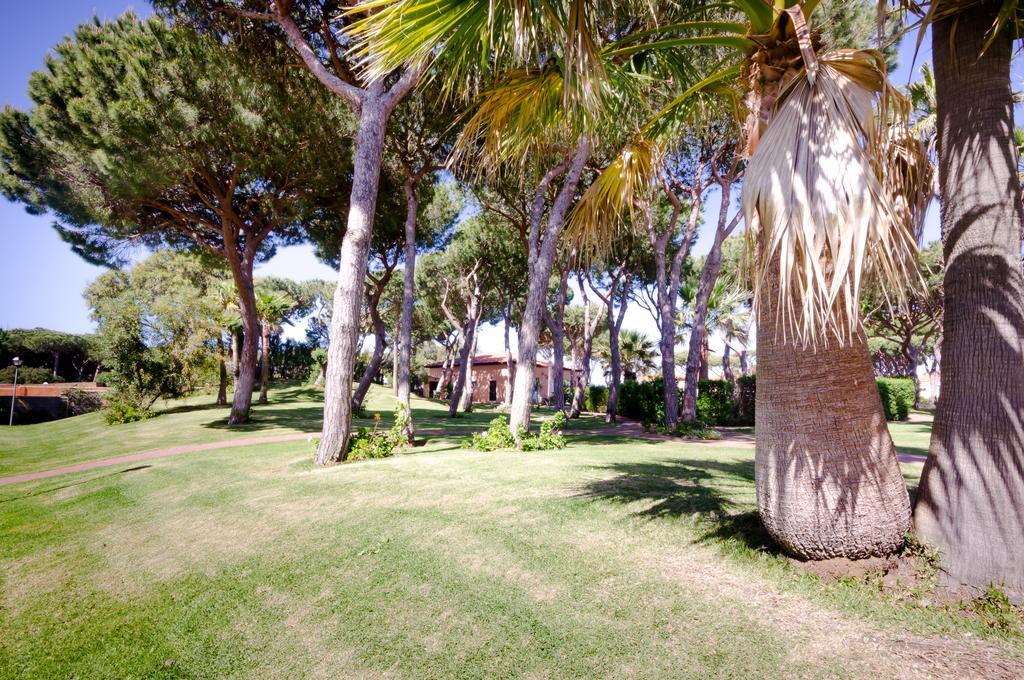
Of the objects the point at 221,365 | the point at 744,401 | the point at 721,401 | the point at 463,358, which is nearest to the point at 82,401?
the point at 221,365

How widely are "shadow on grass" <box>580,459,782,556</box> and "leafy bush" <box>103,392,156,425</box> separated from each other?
22.0m

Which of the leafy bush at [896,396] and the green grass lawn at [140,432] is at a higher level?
the leafy bush at [896,396]

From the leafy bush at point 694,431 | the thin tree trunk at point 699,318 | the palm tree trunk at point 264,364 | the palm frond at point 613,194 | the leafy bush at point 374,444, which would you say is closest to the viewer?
the palm frond at point 613,194

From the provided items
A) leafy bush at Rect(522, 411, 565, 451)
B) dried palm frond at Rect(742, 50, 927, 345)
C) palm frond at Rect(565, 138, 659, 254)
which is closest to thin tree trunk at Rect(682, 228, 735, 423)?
leafy bush at Rect(522, 411, 565, 451)

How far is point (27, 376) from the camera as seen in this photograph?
105 feet

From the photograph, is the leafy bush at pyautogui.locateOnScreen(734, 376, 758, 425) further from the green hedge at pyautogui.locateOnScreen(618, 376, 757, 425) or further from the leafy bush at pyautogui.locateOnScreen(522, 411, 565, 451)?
the leafy bush at pyautogui.locateOnScreen(522, 411, 565, 451)

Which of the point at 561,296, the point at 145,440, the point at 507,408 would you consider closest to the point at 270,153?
the point at 145,440

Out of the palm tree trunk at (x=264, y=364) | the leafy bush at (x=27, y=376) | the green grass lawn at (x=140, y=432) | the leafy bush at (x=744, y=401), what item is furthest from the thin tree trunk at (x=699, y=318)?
the leafy bush at (x=27, y=376)

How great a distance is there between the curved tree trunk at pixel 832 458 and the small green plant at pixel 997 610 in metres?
0.42

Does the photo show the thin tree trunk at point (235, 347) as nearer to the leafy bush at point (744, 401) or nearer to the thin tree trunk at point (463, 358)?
the thin tree trunk at point (463, 358)

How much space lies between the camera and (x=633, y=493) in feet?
17.2

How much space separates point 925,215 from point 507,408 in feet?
84.6

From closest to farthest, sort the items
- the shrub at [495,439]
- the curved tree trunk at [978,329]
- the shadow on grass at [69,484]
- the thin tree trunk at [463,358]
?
the curved tree trunk at [978,329] → the shadow on grass at [69,484] → the shrub at [495,439] → the thin tree trunk at [463,358]

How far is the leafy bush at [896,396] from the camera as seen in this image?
825 inches
